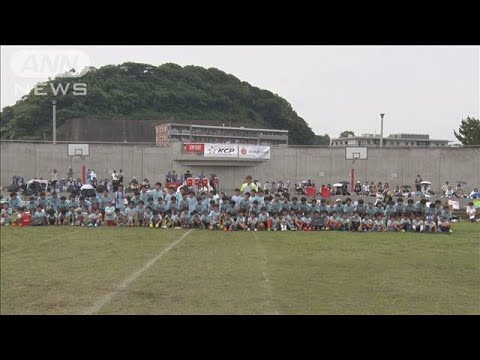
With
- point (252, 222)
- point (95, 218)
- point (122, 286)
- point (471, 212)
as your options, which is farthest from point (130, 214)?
point (471, 212)

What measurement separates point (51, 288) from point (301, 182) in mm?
16023

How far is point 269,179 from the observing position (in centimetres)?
2080

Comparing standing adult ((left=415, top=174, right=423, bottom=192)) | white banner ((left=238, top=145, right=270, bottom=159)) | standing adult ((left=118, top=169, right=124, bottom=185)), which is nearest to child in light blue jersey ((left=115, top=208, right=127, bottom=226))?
standing adult ((left=118, top=169, right=124, bottom=185))

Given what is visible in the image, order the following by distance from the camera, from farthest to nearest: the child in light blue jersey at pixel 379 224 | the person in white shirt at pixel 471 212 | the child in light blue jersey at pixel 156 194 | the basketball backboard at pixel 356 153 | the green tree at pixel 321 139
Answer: the green tree at pixel 321 139, the basketball backboard at pixel 356 153, the person in white shirt at pixel 471 212, the child in light blue jersey at pixel 156 194, the child in light blue jersey at pixel 379 224

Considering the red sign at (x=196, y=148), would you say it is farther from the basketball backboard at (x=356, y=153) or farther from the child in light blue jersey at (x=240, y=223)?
the child in light blue jersey at (x=240, y=223)

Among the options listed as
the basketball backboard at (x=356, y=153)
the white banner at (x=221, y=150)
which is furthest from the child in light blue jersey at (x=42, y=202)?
the basketball backboard at (x=356, y=153)

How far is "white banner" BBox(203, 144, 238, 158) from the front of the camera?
66.5 feet

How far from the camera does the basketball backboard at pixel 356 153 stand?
19.9 m

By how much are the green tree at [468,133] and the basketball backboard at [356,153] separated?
6.88m

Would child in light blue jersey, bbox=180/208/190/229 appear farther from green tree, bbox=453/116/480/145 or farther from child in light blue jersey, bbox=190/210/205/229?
green tree, bbox=453/116/480/145

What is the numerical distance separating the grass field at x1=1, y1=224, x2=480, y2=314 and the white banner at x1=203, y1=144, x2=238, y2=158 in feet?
38.6

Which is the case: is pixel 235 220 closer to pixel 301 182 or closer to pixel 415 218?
pixel 415 218

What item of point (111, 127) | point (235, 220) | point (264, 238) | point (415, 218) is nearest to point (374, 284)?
point (264, 238)

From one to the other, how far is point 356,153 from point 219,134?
687cm
